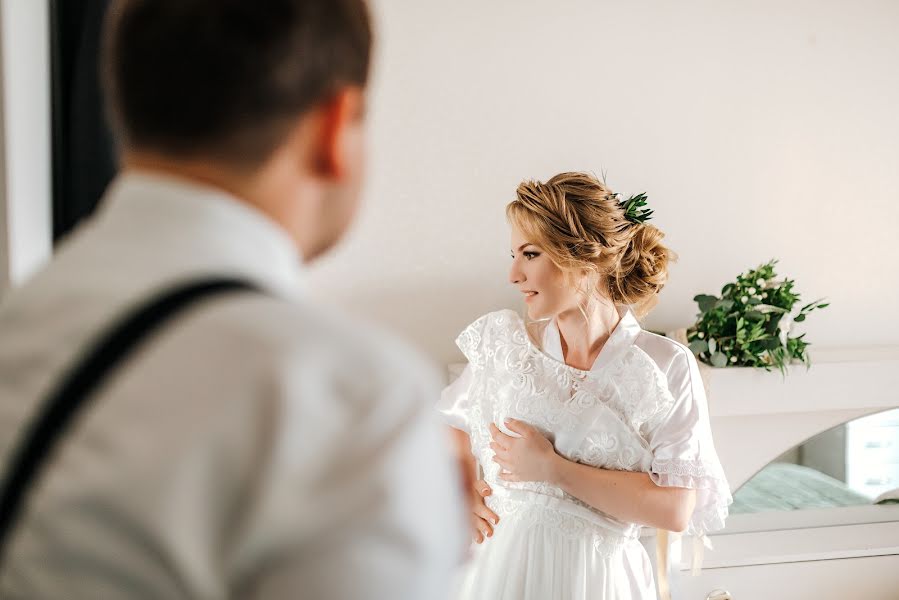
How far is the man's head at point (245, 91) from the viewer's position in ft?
1.52

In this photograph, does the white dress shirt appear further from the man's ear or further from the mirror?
the mirror

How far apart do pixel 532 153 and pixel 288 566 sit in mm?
2092

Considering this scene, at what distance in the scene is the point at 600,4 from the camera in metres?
2.41

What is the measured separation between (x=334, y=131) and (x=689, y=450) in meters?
1.26

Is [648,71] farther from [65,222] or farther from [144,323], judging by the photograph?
[144,323]

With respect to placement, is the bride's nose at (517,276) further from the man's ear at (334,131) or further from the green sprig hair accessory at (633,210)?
the man's ear at (334,131)

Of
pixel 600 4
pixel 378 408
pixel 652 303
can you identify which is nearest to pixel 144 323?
pixel 378 408

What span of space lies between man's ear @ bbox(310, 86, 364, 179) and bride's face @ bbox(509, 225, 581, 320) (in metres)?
1.18

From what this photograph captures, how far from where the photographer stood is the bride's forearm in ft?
5.14

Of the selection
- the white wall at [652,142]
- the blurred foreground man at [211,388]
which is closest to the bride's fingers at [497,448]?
the white wall at [652,142]

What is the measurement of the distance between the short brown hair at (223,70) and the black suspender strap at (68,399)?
11 centimetres

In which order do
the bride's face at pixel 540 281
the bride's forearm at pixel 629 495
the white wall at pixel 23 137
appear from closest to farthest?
the white wall at pixel 23 137 → the bride's forearm at pixel 629 495 → the bride's face at pixel 540 281

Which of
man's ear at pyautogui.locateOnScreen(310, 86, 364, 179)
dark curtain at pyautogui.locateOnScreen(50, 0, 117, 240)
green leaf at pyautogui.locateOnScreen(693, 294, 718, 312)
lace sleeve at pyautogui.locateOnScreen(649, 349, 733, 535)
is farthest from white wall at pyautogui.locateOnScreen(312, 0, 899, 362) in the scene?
man's ear at pyautogui.locateOnScreen(310, 86, 364, 179)

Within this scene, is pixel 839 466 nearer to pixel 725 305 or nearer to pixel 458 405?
pixel 725 305
